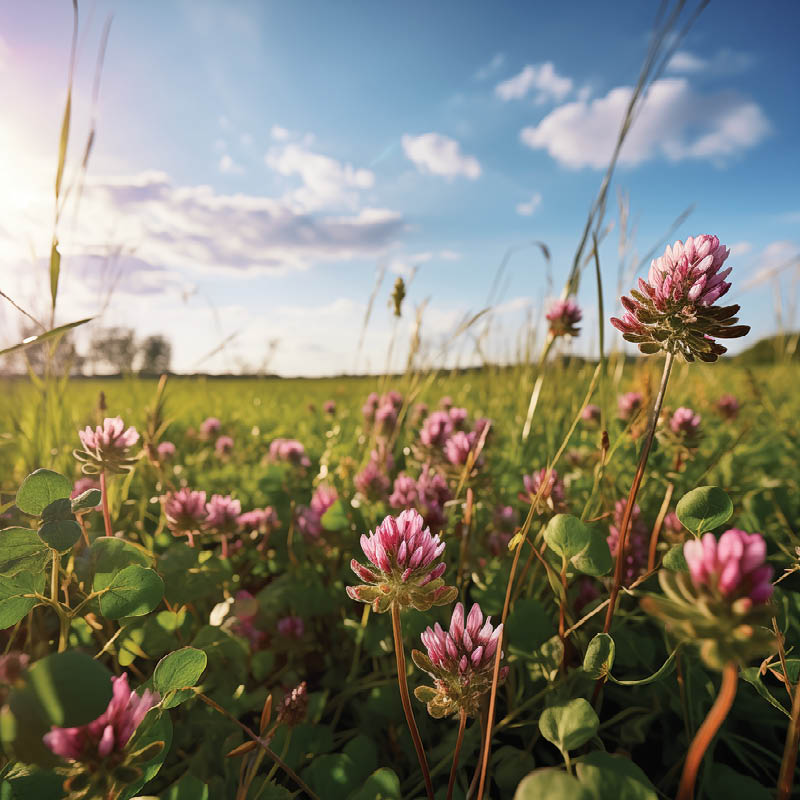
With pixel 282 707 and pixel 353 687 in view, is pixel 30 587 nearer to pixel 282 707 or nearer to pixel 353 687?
pixel 282 707

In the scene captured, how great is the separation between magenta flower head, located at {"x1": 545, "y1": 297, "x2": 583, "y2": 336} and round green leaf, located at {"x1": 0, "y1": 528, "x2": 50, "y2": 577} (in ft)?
4.94

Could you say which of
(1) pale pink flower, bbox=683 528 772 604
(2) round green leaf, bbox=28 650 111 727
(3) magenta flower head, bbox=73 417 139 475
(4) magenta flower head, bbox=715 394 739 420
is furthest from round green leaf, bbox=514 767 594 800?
(4) magenta flower head, bbox=715 394 739 420

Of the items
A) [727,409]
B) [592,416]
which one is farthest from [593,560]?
[727,409]

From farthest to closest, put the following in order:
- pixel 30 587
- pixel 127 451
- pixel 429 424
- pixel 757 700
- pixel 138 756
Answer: pixel 429 424 → pixel 127 451 → pixel 757 700 → pixel 30 587 → pixel 138 756

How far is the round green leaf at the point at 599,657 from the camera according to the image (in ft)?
2.47

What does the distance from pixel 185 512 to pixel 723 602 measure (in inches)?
46.2

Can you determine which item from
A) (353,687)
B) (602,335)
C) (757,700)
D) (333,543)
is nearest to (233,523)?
(333,543)

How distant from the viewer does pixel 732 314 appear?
72 cm

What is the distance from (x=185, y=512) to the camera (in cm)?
130

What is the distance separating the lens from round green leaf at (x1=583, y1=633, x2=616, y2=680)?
0.75 m

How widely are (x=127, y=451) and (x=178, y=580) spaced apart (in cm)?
28

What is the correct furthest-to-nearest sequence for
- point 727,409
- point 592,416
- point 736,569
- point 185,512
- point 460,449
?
point 727,409 < point 592,416 < point 460,449 < point 185,512 < point 736,569

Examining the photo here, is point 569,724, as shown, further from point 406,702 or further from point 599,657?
point 406,702

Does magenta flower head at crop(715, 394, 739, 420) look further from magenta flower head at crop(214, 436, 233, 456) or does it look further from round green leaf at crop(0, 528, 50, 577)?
round green leaf at crop(0, 528, 50, 577)
